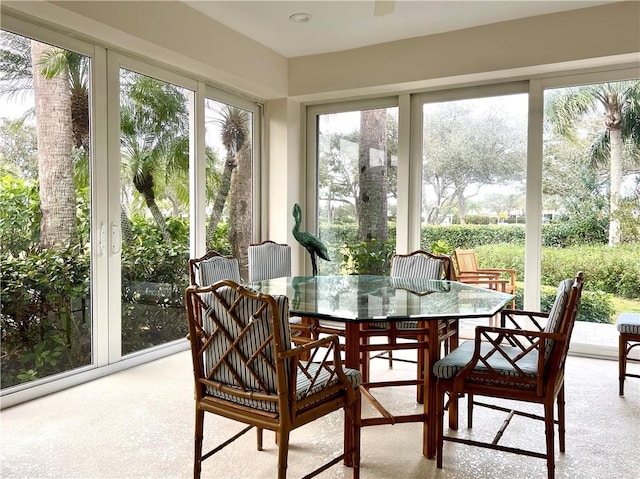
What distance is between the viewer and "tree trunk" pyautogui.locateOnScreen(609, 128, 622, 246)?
3959 millimetres

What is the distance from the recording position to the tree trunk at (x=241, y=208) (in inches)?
193

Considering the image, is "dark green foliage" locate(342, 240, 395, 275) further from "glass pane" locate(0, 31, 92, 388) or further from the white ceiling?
"glass pane" locate(0, 31, 92, 388)

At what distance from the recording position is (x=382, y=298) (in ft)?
8.79

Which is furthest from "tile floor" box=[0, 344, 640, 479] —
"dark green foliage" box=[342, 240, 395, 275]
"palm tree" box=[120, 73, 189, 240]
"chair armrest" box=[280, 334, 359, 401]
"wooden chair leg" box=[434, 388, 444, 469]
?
"dark green foliage" box=[342, 240, 395, 275]

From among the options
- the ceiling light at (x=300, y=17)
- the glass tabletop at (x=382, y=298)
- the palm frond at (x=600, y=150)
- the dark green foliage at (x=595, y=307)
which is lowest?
the dark green foliage at (x=595, y=307)

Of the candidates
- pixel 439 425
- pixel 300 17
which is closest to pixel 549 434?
pixel 439 425

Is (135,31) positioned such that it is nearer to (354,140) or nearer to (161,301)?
(161,301)

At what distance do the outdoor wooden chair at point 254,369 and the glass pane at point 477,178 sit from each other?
2.82 metres

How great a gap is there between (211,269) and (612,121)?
333 cm

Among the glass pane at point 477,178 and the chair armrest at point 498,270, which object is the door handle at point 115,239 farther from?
the chair armrest at point 498,270

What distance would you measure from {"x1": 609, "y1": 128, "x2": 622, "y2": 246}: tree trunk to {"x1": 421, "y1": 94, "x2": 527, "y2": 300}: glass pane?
655 millimetres

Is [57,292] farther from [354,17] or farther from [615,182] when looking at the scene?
[615,182]

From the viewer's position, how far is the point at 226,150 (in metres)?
4.79

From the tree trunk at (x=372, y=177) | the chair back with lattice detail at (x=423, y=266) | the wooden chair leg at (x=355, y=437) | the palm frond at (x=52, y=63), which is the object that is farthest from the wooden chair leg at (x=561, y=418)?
the palm frond at (x=52, y=63)
